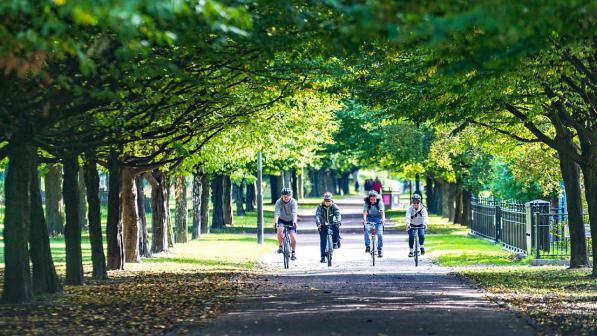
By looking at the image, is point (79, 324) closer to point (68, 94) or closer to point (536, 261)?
point (68, 94)

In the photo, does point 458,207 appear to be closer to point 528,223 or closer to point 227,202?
point 227,202

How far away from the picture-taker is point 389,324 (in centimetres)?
1469

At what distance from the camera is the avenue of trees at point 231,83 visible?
9.50 metres

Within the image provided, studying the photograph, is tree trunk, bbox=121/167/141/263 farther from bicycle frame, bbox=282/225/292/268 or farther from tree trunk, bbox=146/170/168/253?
tree trunk, bbox=146/170/168/253

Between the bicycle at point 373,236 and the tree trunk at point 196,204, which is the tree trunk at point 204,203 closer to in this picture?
the tree trunk at point 196,204

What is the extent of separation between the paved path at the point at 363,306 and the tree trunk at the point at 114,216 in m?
3.26

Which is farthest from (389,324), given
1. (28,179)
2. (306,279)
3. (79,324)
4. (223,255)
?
(223,255)

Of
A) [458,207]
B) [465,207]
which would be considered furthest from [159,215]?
[458,207]

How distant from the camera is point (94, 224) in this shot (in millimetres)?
23828

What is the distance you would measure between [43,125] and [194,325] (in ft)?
12.5

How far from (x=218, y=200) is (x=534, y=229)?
24.0m

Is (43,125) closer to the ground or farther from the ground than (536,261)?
farther from the ground

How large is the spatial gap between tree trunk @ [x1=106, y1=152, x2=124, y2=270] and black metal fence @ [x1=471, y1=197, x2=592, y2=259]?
31.0 feet

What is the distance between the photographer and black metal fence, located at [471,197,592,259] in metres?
28.8
